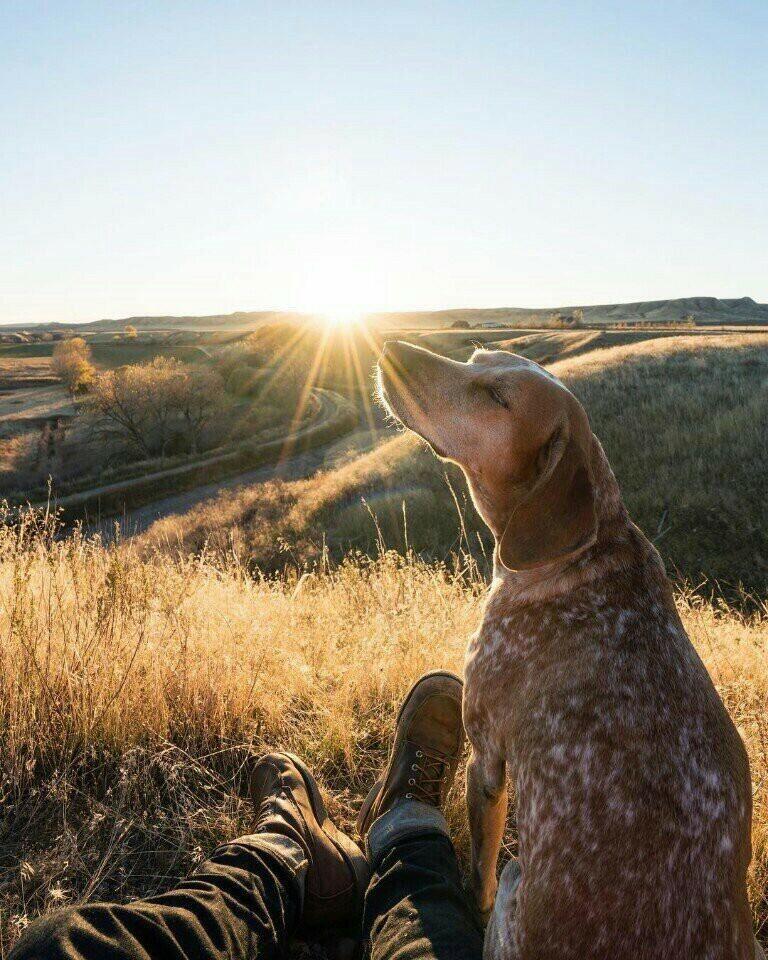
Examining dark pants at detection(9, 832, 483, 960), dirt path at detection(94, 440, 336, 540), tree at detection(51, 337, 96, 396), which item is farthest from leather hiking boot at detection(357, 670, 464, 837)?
tree at detection(51, 337, 96, 396)

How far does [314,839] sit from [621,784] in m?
1.47

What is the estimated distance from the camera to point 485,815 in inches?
99.6

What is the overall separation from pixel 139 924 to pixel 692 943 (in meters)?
1.55

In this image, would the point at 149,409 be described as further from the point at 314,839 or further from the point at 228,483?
the point at 314,839

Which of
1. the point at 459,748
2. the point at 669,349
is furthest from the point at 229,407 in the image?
the point at 459,748

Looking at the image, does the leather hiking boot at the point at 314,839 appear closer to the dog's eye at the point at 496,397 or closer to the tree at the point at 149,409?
the dog's eye at the point at 496,397

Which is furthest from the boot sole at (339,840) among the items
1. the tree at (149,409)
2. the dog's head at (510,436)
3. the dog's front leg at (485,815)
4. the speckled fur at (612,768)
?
the tree at (149,409)

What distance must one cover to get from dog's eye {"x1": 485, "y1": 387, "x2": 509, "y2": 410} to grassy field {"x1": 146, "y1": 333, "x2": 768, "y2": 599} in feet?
18.8

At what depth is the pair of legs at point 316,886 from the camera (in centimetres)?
185

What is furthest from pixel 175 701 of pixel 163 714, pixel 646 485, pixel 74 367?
pixel 74 367

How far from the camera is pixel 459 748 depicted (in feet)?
10.9

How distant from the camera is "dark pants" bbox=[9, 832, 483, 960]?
5.77ft

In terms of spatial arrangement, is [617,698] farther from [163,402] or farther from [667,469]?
[163,402]

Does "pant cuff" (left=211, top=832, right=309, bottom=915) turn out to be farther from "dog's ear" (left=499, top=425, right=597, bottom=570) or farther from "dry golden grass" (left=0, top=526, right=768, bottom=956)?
"dog's ear" (left=499, top=425, right=597, bottom=570)
